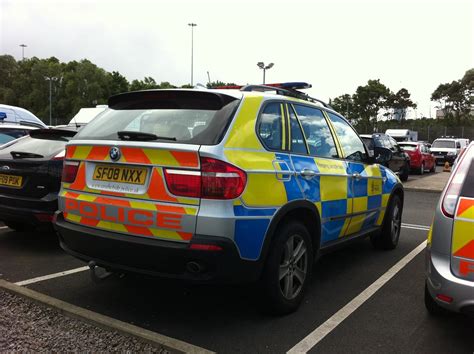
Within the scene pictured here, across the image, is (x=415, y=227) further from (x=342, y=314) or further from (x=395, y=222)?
(x=342, y=314)

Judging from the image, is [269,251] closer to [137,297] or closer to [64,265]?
[137,297]

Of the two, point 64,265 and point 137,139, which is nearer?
point 137,139

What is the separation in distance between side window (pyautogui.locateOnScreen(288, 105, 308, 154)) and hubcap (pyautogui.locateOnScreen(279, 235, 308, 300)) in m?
0.72

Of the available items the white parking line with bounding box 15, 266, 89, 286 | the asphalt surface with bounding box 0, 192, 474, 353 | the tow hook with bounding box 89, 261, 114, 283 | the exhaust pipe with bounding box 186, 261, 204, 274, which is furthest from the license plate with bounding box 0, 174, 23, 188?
the exhaust pipe with bounding box 186, 261, 204, 274

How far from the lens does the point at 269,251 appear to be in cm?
318

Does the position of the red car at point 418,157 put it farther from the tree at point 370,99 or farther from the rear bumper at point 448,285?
the tree at point 370,99

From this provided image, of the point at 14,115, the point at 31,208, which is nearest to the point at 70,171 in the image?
the point at 31,208

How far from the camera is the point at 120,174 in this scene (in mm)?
3105

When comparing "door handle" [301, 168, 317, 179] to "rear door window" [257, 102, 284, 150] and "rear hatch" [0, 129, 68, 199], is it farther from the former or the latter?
"rear hatch" [0, 129, 68, 199]

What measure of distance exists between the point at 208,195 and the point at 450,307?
5.53 feet

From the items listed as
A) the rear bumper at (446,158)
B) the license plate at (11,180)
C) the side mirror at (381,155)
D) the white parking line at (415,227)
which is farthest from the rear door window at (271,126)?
the rear bumper at (446,158)

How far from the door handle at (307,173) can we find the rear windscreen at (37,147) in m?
3.06

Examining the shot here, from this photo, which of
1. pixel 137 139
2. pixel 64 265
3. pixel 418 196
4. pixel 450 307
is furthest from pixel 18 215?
pixel 418 196

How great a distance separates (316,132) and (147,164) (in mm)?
1736
